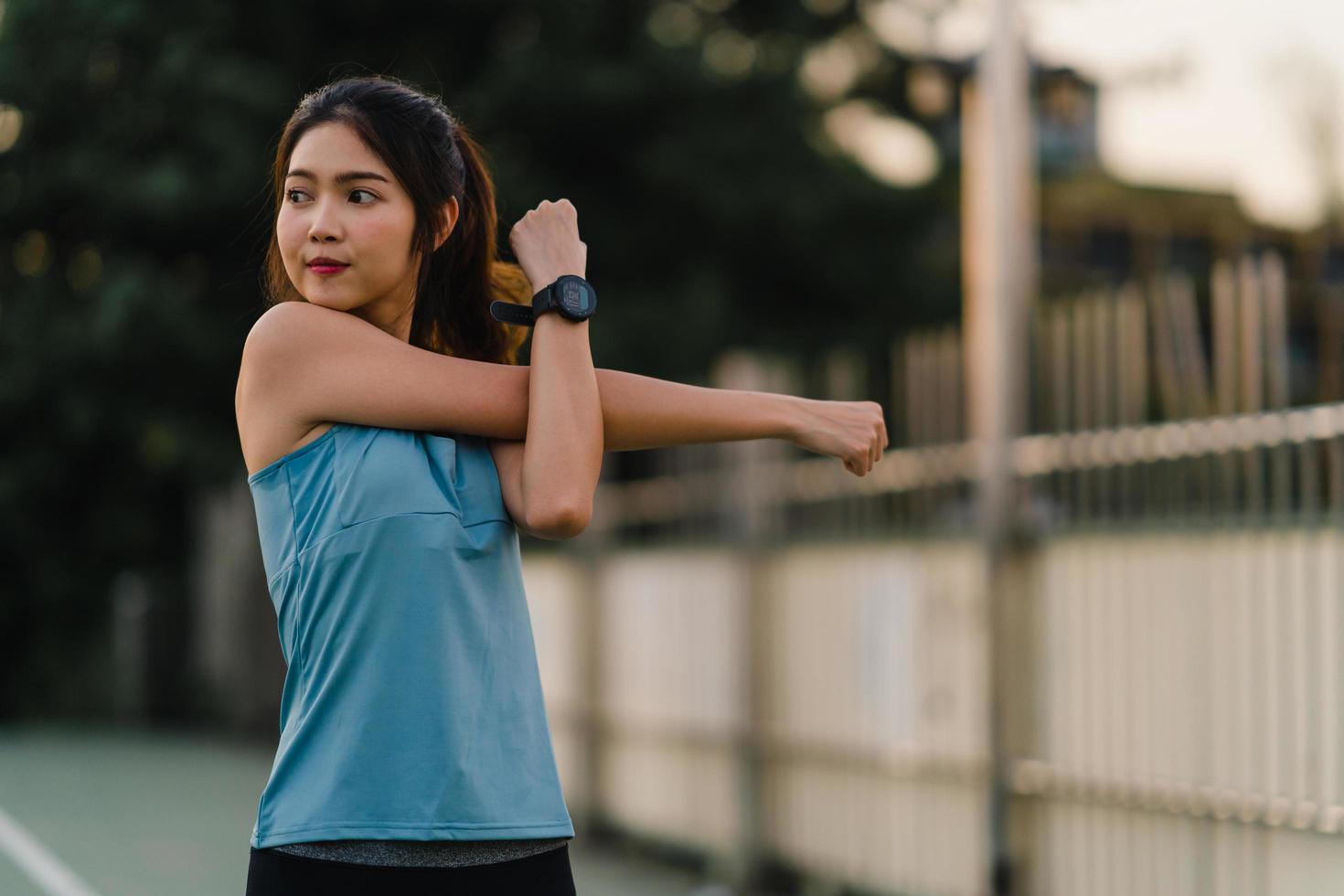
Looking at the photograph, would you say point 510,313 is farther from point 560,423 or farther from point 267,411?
point 267,411

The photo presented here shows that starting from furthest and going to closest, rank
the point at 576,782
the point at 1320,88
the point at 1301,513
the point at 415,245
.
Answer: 1. the point at 1320,88
2. the point at 576,782
3. the point at 1301,513
4. the point at 415,245

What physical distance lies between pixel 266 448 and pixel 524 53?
44.8 feet

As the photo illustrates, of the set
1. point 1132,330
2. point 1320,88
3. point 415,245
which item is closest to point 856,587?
point 1132,330

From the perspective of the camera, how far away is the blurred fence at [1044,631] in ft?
18.5

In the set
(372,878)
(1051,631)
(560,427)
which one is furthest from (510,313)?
(1051,631)

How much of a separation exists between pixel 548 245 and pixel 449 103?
10.2 meters

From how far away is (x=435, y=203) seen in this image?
242cm

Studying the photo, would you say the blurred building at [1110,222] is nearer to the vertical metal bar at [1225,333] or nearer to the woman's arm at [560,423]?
the vertical metal bar at [1225,333]

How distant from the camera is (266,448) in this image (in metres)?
2.34

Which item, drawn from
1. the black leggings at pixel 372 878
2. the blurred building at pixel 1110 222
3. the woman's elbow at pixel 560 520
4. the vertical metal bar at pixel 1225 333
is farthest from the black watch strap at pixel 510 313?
the blurred building at pixel 1110 222

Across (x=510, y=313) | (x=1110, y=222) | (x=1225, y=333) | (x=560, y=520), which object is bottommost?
(x=560, y=520)

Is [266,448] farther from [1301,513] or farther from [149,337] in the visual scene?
[149,337]

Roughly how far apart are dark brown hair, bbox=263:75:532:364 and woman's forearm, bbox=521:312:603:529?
21 cm

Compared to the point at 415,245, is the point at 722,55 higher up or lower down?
higher up
